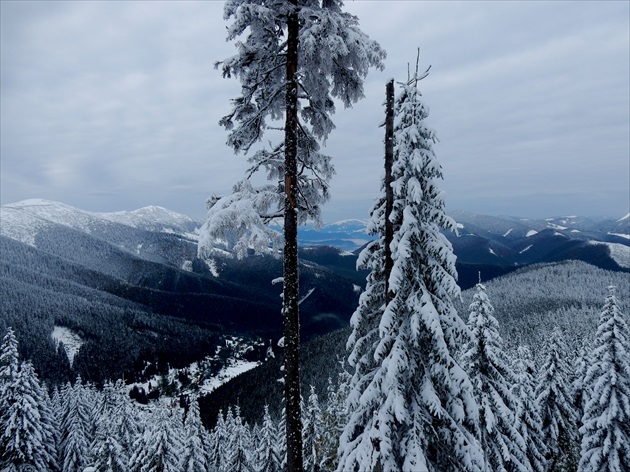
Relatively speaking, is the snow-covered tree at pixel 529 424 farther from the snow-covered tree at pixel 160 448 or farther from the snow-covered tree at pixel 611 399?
the snow-covered tree at pixel 160 448

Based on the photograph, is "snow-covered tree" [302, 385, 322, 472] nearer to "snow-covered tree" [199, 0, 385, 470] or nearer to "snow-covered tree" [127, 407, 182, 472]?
"snow-covered tree" [127, 407, 182, 472]

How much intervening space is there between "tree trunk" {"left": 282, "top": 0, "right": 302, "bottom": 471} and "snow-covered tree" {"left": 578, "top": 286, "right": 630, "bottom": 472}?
19.1m

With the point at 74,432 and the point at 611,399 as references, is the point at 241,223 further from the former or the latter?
the point at 74,432

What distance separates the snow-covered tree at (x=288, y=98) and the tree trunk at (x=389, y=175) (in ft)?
3.32

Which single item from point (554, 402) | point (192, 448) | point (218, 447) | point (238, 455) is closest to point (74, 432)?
point (192, 448)

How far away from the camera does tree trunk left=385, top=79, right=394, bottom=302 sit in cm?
855

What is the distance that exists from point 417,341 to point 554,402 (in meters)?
29.6

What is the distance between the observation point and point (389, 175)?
9258 millimetres

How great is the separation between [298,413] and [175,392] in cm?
18946

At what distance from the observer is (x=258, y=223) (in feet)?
28.0

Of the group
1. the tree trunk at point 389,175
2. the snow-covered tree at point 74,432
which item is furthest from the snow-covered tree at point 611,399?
the snow-covered tree at point 74,432

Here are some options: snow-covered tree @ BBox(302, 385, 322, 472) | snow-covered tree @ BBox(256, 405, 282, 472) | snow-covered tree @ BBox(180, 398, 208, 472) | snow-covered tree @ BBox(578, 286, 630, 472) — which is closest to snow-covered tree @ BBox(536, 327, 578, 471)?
snow-covered tree @ BBox(578, 286, 630, 472)

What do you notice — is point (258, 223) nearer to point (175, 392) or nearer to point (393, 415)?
point (393, 415)

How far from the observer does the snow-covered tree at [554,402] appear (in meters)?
31.4
